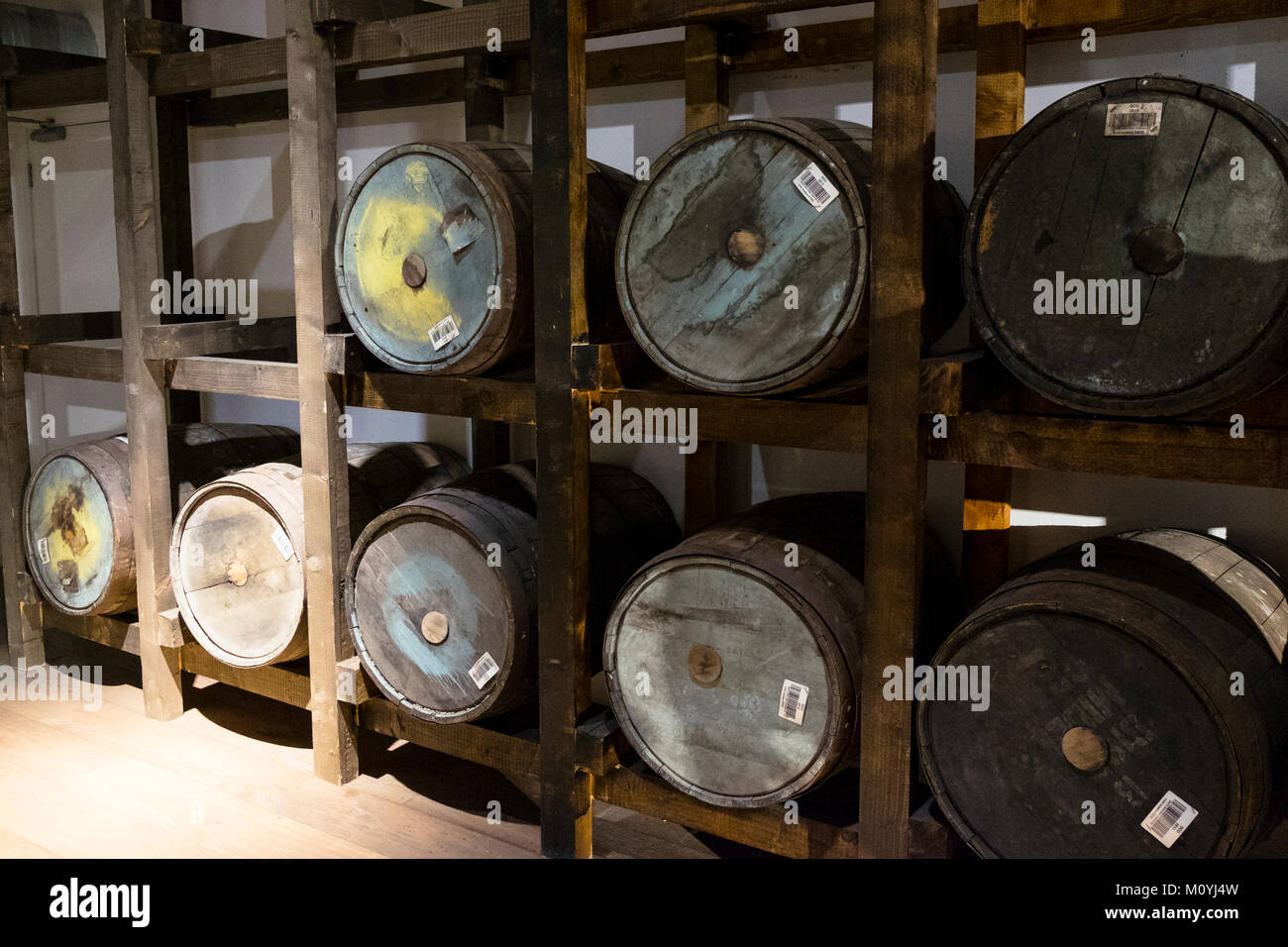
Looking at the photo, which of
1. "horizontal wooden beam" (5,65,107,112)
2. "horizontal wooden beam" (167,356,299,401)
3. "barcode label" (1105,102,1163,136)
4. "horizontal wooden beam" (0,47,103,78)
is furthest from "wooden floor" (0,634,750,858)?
"horizontal wooden beam" (0,47,103,78)

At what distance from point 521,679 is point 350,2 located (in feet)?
6.75

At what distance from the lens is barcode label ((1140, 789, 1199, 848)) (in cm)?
217

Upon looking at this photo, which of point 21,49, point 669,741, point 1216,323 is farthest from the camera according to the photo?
point 21,49

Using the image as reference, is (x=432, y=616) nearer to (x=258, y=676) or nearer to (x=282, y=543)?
(x=282, y=543)

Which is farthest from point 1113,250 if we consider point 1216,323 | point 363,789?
point 363,789

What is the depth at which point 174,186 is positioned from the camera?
16.0 ft

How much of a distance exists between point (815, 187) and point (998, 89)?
75cm

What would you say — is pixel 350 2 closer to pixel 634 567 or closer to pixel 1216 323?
pixel 634 567

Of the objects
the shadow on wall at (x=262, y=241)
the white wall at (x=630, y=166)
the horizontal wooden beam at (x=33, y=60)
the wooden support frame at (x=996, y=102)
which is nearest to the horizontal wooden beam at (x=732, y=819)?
the wooden support frame at (x=996, y=102)

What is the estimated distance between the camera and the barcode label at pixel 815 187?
2467mm

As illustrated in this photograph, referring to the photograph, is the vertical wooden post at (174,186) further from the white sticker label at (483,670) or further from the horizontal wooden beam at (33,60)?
the white sticker label at (483,670)

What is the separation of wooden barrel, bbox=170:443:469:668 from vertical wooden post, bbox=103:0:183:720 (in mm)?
291

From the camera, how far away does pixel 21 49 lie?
4496 millimetres

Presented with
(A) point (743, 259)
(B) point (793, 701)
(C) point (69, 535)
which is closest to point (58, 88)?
(C) point (69, 535)
